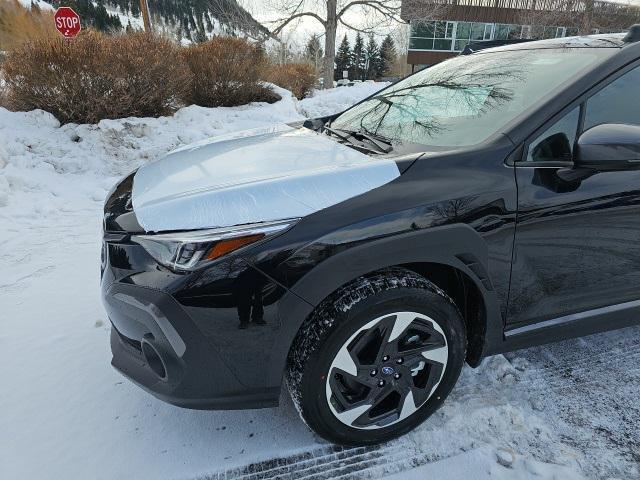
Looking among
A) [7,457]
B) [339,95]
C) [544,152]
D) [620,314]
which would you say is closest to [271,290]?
[544,152]

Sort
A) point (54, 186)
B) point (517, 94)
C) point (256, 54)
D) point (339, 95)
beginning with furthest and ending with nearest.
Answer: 1. point (339, 95)
2. point (256, 54)
3. point (54, 186)
4. point (517, 94)

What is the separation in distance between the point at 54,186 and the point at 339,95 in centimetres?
1047

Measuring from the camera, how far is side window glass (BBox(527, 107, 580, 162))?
190 centimetres

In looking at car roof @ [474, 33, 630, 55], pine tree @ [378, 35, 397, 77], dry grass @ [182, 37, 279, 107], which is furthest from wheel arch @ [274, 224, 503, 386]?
pine tree @ [378, 35, 397, 77]

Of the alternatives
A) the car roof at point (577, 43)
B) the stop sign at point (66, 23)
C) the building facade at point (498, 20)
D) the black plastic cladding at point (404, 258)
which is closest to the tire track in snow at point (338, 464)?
the black plastic cladding at point (404, 258)

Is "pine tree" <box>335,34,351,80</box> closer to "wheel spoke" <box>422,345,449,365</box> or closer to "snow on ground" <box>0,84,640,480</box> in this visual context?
"snow on ground" <box>0,84,640,480</box>

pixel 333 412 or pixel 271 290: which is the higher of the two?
pixel 271 290

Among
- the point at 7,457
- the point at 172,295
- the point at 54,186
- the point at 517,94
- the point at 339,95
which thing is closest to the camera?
the point at 172,295

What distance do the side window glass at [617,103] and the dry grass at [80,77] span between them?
6.91 metres

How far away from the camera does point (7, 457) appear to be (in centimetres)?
195

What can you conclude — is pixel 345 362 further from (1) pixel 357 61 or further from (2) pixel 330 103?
(1) pixel 357 61

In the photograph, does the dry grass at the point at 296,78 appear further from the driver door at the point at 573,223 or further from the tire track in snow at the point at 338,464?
the tire track in snow at the point at 338,464

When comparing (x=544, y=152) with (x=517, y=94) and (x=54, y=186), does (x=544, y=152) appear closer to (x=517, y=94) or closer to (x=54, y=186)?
(x=517, y=94)

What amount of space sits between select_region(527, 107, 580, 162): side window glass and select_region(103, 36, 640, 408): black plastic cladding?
0.04 meters
